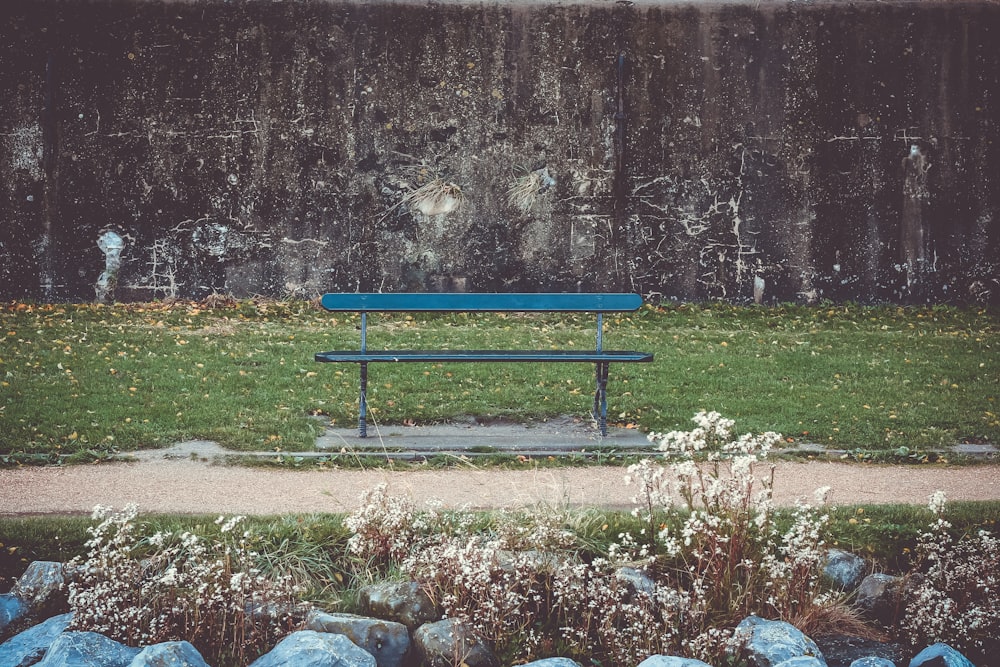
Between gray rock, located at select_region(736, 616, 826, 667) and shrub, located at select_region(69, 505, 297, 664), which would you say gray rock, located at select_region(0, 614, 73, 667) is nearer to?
shrub, located at select_region(69, 505, 297, 664)

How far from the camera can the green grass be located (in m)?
7.04

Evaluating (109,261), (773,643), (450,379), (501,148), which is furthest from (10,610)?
(501,148)

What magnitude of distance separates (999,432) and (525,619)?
15.2 feet

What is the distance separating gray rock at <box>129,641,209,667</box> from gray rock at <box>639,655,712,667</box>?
1802mm

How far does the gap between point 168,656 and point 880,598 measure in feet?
10.3

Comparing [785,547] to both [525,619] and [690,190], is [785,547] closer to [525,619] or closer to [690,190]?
[525,619]

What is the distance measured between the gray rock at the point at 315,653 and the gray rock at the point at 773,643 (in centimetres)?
160

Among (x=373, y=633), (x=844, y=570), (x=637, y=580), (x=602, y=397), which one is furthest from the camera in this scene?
(x=602, y=397)

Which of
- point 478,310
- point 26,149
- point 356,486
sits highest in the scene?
point 26,149

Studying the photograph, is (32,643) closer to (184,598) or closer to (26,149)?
(184,598)

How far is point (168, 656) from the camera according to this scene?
3.78 m

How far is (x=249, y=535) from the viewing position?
4559 mm

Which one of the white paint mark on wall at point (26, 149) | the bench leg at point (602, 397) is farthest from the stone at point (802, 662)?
the white paint mark on wall at point (26, 149)

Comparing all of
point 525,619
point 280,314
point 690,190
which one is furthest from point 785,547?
point 690,190
